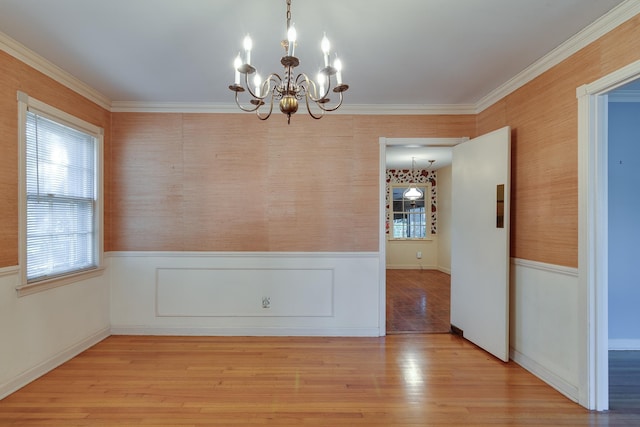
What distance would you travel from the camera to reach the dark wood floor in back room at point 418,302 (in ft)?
12.6

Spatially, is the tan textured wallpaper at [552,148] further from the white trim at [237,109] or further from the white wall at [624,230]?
the white wall at [624,230]

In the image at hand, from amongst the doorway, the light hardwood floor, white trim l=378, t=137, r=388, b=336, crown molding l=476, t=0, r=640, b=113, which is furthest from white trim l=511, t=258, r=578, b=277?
crown molding l=476, t=0, r=640, b=113

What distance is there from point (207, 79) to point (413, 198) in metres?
6.07

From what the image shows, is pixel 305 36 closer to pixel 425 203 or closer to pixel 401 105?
pixel 401 105

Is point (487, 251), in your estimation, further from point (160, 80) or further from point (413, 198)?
point (413, 198)

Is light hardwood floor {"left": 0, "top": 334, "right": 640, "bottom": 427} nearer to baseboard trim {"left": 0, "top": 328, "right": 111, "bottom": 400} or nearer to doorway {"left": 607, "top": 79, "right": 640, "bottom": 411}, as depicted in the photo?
baseboard trim {"left": 0, "top": 328, "right": 111, "bottom": 400}

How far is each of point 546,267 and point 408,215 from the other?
19.2 feet

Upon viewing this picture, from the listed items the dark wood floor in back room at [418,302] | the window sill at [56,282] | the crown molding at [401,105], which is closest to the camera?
the crown molding at [401,105]

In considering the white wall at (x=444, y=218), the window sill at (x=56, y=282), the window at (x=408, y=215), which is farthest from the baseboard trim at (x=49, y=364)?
the white wall at (x=444, y=218)

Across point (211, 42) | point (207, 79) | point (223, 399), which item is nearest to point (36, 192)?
point (207, 79)

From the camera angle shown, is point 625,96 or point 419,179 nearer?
point 625,96

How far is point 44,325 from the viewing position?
2.68m

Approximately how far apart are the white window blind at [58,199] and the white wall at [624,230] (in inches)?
206

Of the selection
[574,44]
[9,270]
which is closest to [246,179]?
[9,270]
